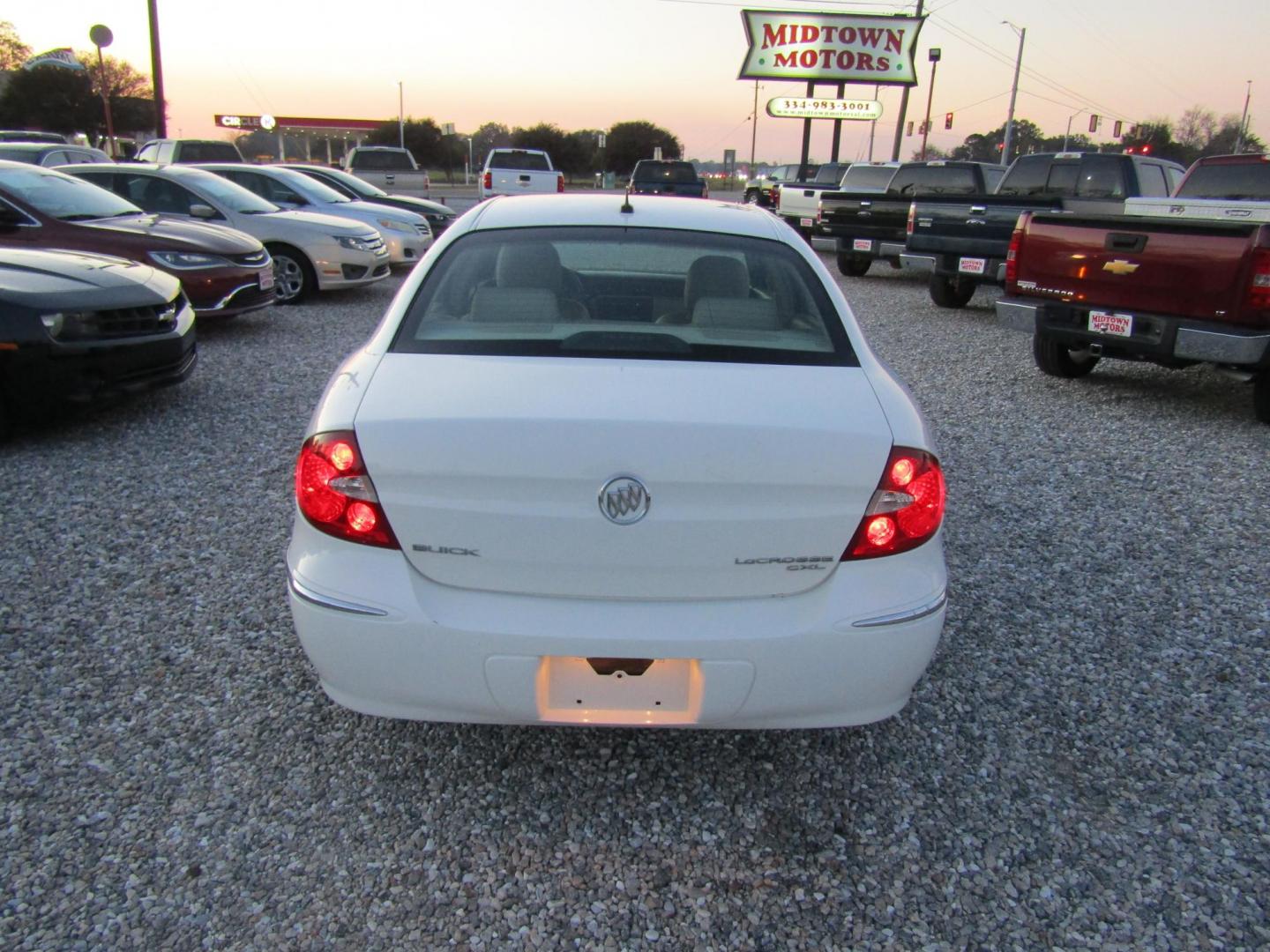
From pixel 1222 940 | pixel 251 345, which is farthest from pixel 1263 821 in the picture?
pixel 251 345

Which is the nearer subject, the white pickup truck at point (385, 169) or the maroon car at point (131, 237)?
the maroon car at point (131, 237)

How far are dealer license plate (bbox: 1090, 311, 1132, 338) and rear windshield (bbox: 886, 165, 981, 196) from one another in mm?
7651

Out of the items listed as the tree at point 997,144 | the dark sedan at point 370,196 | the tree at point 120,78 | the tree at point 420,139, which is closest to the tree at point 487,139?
the tree at point 420,139

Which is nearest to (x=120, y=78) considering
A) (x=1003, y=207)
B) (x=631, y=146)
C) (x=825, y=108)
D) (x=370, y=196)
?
(x=631, y=146)

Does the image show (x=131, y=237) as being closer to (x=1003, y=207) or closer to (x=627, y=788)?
(x=627, y=788)

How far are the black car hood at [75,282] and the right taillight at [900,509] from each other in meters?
4.94

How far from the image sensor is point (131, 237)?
26.3 feet

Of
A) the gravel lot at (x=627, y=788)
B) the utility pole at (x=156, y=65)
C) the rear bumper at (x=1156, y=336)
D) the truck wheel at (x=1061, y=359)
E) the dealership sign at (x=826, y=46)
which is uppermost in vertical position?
the dealership sign at (x=826, y=46)

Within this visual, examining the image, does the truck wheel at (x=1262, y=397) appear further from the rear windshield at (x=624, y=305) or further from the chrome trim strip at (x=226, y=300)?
the chrome trim strip at (x=226, y=300)

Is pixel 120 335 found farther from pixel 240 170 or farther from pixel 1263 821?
pixel 240 170

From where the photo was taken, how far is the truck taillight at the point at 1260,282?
5867 millimetres

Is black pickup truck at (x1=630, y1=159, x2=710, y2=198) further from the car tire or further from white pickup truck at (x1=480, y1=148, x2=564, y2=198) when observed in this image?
the car tire

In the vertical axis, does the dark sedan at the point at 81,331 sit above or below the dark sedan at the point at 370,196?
below

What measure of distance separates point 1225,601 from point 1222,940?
2.15 m
